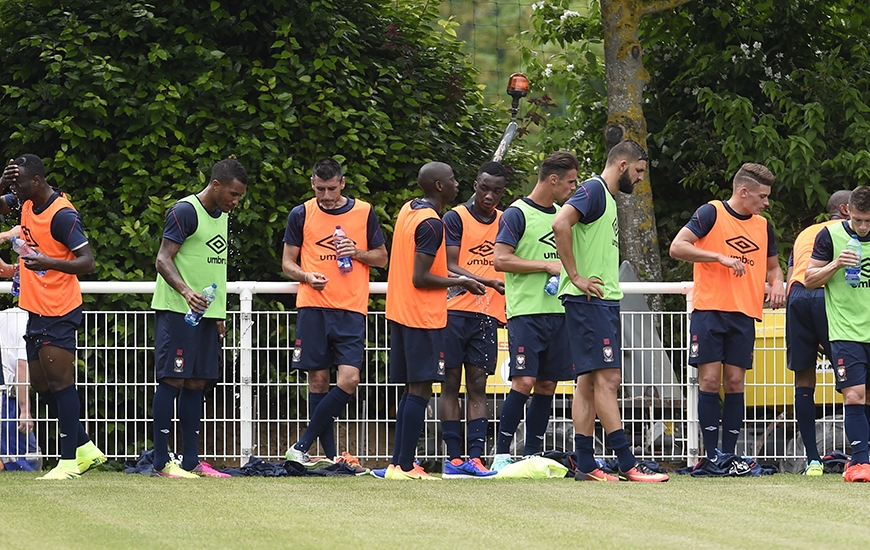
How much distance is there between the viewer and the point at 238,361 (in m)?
11.2

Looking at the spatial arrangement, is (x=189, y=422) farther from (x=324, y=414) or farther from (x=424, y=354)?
→ (x=424, y=354)

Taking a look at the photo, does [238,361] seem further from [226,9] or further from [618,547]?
[618,547]

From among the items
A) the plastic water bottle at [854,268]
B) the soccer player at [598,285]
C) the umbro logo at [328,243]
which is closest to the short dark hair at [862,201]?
the plastic water bottle at [854,268]

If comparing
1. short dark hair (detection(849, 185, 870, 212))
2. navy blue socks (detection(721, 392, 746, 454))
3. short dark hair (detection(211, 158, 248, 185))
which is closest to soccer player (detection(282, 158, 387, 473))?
short dark hair (detection(211, 158, 248, 185))

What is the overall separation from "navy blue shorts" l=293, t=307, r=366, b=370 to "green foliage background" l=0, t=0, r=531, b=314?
217 centimetres

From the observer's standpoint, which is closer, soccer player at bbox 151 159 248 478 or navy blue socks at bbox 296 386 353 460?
soccer player at bbox 151 159 248 478

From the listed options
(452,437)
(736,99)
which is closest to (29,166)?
(452,437)

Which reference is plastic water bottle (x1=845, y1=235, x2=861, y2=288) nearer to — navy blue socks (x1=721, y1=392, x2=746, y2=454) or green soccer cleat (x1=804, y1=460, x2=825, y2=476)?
navy blue socks (x1=721, y1=392, x2=746, y2=454)

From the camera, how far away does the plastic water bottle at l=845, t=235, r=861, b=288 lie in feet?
31.4

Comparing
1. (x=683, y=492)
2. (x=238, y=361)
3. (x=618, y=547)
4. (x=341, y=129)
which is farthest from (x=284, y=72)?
(x=618, y=547)

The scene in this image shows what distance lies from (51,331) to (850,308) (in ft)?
18.0

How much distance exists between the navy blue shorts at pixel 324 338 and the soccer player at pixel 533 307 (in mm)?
1153

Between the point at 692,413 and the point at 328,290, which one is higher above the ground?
the point at 328,290

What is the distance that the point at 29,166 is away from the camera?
952cm
